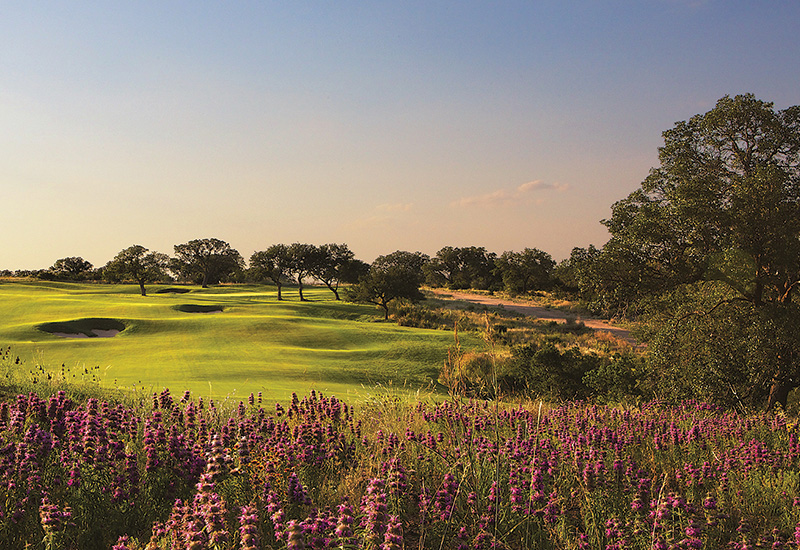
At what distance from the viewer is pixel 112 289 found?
242 ft

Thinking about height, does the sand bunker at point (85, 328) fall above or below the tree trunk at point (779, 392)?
above

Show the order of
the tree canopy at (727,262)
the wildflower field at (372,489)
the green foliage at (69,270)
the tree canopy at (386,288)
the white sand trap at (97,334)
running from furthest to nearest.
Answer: the green foliage at (69,270)
the tree canopy at (386,288)
the white sand trap at (97,334)
the tree canopy at (727,262)
the wildflower field at (372,489)

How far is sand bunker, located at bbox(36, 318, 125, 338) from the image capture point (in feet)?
99.2

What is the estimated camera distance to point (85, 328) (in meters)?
32.2

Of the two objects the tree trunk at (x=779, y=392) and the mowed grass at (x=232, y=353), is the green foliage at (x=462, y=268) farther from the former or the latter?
the tree trunk at (x=779, y=392)

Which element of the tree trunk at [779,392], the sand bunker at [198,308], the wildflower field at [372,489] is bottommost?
the tree trunk at [779,392]

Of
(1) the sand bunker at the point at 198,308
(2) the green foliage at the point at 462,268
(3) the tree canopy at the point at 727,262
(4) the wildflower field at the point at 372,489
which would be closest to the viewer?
(4) the wildflower field at the point at 372,489

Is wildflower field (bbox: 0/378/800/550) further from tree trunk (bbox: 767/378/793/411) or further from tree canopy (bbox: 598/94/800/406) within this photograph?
tree trunk (bbox: 767/378/793/411)

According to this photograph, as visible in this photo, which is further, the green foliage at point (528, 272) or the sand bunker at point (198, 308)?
the green foliage at point (528, 272)

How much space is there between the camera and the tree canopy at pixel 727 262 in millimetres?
15586

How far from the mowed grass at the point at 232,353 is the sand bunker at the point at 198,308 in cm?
438

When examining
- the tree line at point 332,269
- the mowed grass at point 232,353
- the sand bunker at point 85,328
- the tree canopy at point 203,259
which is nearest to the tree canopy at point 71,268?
the tree line at point 332,269

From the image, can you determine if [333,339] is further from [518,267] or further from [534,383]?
[518,267]

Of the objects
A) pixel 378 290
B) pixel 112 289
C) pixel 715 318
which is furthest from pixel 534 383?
pixel 112 289
